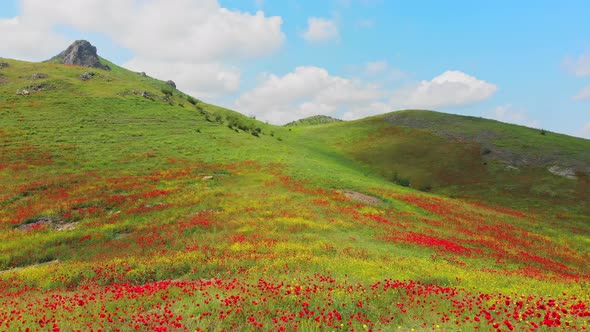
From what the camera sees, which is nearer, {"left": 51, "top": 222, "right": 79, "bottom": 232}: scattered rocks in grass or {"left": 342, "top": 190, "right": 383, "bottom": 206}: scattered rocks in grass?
{"left": 51, "top": 222, "right": 79, "bottom": 232}: scattered rocks in grass

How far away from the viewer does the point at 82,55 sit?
12862cm

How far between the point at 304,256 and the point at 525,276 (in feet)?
43.3

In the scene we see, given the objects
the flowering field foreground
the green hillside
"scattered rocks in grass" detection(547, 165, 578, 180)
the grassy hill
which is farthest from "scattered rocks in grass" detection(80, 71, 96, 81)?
"scattered rocks in grass" detection(547, 165, 578, 180)

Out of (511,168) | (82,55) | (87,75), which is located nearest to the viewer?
(511,168)

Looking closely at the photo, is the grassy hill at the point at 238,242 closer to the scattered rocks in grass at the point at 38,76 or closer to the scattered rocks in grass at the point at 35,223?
the scattered rocks in grass at the point at 35,223

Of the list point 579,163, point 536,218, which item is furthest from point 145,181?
point 579,163

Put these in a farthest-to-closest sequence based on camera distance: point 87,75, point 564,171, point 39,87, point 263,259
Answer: point 87,75 < point 39,87 < point 564,171 < point 263,259

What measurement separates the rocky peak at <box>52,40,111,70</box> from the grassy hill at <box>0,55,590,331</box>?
218ft

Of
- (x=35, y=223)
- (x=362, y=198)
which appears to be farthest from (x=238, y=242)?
(x=362, y=198)

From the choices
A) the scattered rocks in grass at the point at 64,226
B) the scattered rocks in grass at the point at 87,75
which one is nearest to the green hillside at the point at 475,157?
the scattered rocks in grass at the point at 64,226

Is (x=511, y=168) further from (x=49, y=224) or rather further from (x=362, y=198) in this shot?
(x=49, y=224)

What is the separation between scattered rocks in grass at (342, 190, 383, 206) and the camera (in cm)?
3735

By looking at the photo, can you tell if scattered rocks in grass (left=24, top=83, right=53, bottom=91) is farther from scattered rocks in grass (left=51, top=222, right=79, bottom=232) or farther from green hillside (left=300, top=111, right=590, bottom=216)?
green hillside (left=300, top=111, right=590, bottom=216)

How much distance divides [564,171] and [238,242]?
64247mm
